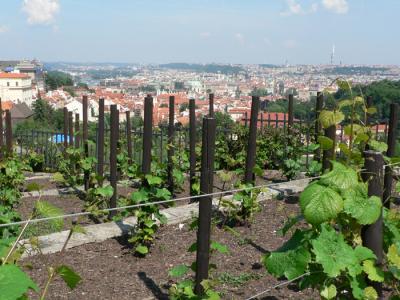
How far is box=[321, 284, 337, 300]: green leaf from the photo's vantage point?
2186 mm

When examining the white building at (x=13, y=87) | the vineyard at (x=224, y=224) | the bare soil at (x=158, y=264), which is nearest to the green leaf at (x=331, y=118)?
the vineyard at (x=224, y=224)

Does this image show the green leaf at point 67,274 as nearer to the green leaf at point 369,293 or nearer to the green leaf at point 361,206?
the green leaf at point 361,206

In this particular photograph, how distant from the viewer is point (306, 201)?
6.70 feet

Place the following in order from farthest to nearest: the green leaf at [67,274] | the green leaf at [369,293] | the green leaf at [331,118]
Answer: the green leaf at [331,118] < the green leaf at [369,293] < the green leaf at [67,274]

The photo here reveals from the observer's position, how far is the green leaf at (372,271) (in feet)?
7.26

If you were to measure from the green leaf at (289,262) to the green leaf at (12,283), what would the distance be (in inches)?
40.9

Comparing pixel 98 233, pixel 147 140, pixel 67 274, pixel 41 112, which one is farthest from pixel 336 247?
pixel 41 112

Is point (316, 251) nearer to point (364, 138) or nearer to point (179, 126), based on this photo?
point (364, 138)

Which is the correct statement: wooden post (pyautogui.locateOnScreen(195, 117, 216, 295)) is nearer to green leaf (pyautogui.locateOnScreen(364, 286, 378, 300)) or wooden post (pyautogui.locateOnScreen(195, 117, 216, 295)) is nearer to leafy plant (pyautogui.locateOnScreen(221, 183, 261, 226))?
green leaf (pyautogui.locateOnScreen(364, 286, 378, 300))

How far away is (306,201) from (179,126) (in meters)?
8.41

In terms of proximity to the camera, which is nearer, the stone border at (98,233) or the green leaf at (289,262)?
the green leaf at (289,262)

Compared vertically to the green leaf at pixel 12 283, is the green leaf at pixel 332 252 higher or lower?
lower

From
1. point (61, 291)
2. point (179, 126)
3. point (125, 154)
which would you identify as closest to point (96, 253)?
point (61, 291)

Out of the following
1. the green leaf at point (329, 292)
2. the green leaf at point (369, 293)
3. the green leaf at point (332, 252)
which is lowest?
the green leaf at point (369, 293)
